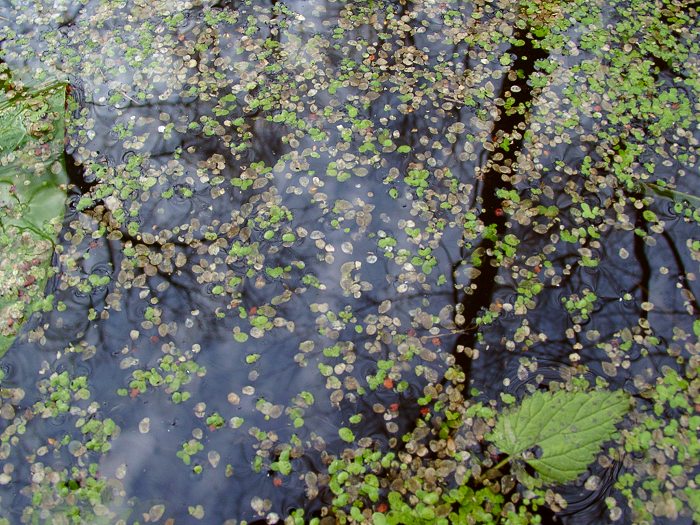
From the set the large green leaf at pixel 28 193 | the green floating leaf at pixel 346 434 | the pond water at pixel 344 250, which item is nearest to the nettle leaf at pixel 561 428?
the pond water at pixel 344 250

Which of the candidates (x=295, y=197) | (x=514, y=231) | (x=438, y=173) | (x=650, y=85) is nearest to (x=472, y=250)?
(x=514, y=231)

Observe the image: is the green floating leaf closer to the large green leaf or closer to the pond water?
the pond water

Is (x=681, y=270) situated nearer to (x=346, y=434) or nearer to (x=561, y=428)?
(x=561, y=428)

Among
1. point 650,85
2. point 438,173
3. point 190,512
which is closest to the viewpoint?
point 190,512

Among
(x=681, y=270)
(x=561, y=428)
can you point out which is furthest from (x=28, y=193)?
(x=681, y=270)

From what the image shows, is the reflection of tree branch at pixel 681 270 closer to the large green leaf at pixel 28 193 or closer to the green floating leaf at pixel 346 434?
the green floating leaf at pixel 346 434

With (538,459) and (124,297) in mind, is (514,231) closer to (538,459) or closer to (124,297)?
(538,459)
